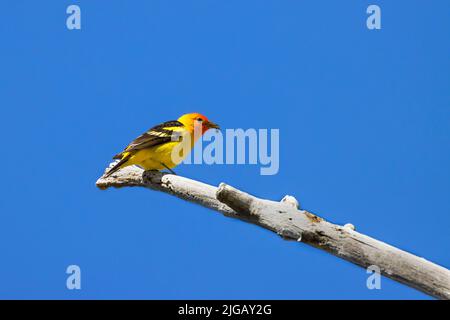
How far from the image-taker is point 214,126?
1138cm

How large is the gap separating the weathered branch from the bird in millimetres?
2137

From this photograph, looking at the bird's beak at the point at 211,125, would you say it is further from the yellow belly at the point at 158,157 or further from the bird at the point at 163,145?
the yellow belly at the point at 158,157

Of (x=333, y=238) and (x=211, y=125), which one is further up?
(x=211, y=125)

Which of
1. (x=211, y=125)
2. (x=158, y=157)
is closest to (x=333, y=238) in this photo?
(x=158, y=157)

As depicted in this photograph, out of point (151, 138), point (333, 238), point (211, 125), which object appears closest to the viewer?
point (333, 238)

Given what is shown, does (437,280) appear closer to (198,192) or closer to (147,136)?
(198,192)

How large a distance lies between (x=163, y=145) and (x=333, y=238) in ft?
12.0

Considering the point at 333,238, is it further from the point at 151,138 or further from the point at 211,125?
the point at 211,125

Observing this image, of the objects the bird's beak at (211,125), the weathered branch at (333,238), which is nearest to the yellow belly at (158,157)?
the bird's beak at (211,125)

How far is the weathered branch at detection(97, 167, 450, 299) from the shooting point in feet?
25.1

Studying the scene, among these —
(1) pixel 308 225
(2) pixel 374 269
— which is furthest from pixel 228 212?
(2) pixel 374 269

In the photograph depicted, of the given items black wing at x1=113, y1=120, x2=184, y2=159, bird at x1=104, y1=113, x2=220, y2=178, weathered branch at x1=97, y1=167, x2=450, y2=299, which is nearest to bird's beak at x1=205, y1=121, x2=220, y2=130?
bird at x1=104, y1=113, x2=220, y2=178

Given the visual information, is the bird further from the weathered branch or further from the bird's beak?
the weathered branch

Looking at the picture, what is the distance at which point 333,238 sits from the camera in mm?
7965
